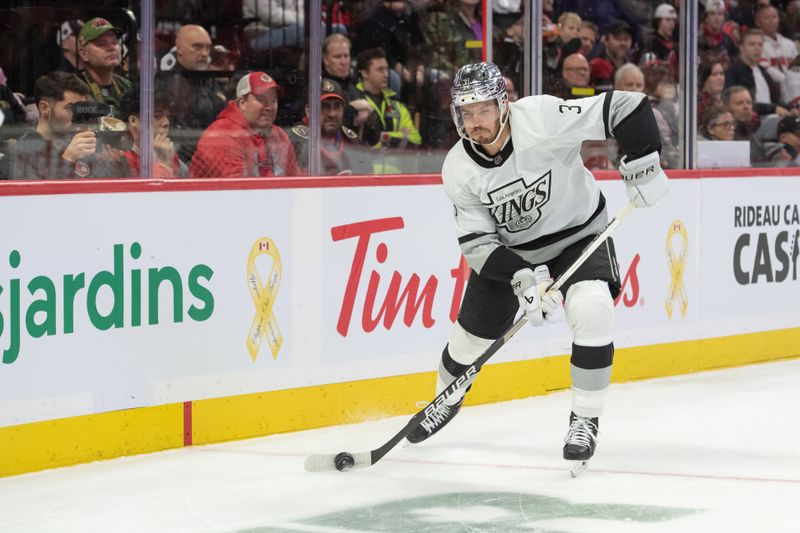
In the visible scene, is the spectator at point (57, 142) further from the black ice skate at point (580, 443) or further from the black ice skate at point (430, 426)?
the black ice skate at point (580, 443)

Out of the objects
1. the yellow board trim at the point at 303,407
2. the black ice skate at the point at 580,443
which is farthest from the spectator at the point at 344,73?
the black ice skate at the point at 580,443

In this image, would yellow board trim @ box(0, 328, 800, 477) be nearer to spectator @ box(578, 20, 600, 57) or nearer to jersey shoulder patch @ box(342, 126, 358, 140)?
jersey shoulder patch @ box(342, 126, 358, 140)

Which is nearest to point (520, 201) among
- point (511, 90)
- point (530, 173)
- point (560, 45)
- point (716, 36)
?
point (530, 173)

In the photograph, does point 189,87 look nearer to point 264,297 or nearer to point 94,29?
point 94,29

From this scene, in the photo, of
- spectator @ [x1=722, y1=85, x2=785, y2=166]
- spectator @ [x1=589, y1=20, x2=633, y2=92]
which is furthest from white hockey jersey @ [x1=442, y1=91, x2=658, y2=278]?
spectator @ [x1=722, y1=85, x2=785, y2=166]

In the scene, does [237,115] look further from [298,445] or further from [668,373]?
[668,373]

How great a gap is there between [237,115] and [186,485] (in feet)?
4.57

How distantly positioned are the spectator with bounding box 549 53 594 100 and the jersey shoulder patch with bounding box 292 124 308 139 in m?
1.26

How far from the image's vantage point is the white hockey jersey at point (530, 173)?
4.18 metres

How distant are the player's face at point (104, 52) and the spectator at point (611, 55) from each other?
2317 millimetres

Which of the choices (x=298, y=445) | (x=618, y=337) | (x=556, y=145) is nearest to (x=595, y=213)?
(x=556, y=145)

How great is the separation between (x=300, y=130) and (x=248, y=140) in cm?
25

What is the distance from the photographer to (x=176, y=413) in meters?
4.61

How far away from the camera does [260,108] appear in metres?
5.01
